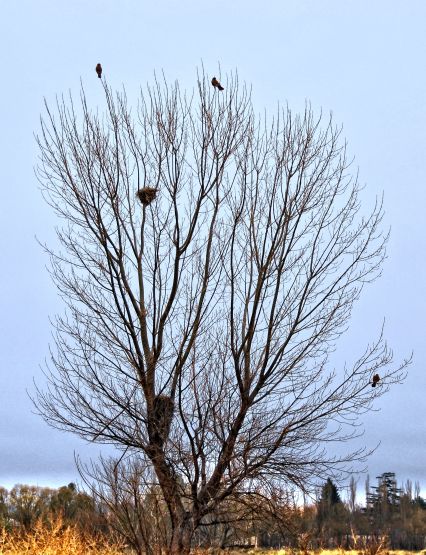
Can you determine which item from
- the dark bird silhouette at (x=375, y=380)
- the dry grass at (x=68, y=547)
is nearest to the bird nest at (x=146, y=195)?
the dark bird silhouette at (x=375, y=380)

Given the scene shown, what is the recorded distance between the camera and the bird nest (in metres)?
7.95

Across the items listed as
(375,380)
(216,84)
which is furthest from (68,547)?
(216,84)

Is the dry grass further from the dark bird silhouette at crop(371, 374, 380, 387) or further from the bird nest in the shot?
the bird nest

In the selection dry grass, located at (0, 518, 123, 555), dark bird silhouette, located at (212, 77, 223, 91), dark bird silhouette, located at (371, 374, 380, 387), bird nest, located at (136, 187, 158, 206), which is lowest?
dry grass, located at (0, 518, 123, 555)

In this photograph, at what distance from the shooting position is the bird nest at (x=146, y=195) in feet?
26.1

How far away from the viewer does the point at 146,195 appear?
313 inches

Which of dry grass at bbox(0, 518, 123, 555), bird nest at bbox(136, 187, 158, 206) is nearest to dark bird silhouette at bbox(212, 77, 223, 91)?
bird nest at bbox(136, 187, 158, 206)

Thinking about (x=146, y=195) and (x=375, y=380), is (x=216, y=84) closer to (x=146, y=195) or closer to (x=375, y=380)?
(x=146, y=195)

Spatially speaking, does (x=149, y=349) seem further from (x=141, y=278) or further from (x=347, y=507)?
(x=347, y=507)

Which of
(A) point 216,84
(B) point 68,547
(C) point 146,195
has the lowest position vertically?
(B) point 68,547

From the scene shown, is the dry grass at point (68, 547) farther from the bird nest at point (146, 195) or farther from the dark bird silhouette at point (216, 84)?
the dark bird silhouette at point (216, 84)

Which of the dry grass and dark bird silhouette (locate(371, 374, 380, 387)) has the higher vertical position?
dark bird silhouette (locate(371, 374, 380, 387))

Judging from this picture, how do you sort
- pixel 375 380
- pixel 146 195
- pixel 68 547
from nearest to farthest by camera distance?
pixel 375 380, pixel 146 195, pixel 68 547

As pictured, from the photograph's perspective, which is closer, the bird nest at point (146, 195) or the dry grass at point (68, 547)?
the bird nest at point (146, 195)
